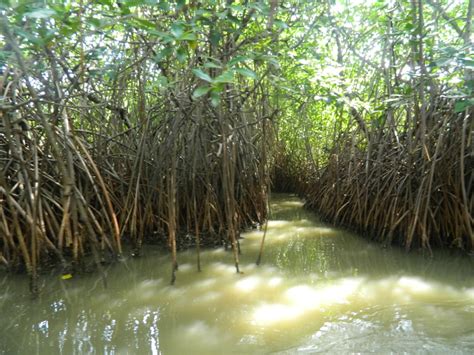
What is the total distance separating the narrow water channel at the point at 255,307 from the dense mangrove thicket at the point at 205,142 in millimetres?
216

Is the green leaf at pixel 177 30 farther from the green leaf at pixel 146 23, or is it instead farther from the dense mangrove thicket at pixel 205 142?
the dense mangrove thicket at pixel 205 142

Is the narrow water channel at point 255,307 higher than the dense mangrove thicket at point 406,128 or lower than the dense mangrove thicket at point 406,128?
lower

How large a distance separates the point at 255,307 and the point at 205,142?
1.75 m

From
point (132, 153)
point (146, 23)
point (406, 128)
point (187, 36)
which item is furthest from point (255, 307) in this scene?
point (406, 128)

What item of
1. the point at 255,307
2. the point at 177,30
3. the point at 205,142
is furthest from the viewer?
the point at 205,142

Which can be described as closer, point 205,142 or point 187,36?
point 187,36

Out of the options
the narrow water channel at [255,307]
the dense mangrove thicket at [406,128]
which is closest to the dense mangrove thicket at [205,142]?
the dense mangrove thicket at [406,128]

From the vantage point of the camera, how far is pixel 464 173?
3.07 m

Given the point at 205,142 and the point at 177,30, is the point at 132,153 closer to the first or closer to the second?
the point at 205,142

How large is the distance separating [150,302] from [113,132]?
2.11 m

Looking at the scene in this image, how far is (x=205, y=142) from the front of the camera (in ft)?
11.4

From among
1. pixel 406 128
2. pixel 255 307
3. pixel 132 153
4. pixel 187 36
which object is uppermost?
pixel 187 36

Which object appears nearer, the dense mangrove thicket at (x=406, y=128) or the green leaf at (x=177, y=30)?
the green leaf at (x=177, y=30)

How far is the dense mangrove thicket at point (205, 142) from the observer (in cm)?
256
